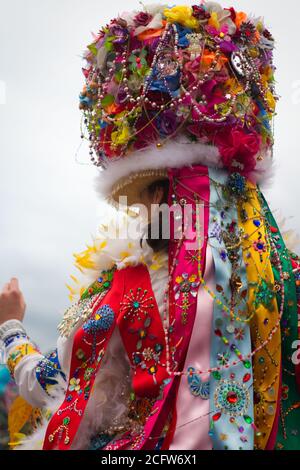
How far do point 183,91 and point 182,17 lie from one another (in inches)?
13.2

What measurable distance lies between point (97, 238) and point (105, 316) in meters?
0.54

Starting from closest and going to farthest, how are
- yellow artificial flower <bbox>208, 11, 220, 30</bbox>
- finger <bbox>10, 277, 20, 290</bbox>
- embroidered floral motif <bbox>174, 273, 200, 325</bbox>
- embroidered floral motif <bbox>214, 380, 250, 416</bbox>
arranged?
embroidered floral motif <bbox>214, 380, 250, 416</bbox> < embroidered floral motif <bbox>174, 273, 200, 325</bbox> < yellow artificial flower <bbox>208, 11, 220, 30</bbox> < finger <bbox>10, 277, 20, 290</bbox>

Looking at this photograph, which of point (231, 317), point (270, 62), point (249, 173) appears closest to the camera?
point (231, 317)

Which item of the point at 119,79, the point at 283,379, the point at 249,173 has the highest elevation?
the point at 119,79

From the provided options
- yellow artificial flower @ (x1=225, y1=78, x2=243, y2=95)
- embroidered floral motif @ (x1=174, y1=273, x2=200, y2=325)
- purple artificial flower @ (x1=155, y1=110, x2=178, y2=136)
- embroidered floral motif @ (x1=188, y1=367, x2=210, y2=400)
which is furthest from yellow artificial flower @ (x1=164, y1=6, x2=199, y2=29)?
embroidered floral motif @ (x1=188, y1=367, x2=210, y2=400)

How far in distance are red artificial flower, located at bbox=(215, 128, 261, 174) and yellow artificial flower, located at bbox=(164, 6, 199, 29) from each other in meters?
0.48

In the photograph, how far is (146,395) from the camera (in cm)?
190

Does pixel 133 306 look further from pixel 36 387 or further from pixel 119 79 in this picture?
pixel 119 79

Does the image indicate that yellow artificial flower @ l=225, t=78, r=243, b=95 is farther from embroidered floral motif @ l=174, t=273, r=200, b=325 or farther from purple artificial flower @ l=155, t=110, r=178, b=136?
embroidered floral motif @ l=174, t=273, r=200, b=325

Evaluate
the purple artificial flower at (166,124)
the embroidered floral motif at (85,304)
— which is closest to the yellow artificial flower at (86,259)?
the embroidered floral motif at (85,304)

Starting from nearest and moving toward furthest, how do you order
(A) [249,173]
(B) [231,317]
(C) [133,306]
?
(B) [231,317] → (C) [133,306] → (A) [249,173]

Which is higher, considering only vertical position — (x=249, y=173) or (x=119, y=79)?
(x=119, y=79)

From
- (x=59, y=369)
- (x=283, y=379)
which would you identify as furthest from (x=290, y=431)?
(x=59, y=369)

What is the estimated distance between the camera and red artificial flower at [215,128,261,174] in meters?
2.07
